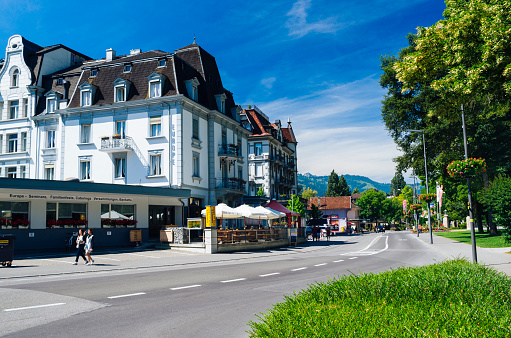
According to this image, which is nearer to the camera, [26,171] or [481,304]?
[481,304]

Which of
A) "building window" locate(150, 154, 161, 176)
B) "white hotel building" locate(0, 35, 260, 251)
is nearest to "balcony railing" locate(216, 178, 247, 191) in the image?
"white hotel building" locate(0, 35, 260, 251)

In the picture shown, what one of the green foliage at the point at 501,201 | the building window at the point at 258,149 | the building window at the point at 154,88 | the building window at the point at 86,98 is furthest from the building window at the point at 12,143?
the green foliage at the point at 501,201

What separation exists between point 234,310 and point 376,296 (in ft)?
11.5

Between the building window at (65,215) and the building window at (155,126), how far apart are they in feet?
33.3

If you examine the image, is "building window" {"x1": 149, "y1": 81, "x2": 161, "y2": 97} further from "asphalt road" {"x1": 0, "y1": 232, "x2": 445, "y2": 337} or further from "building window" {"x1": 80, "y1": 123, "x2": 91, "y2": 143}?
"asphalt road" {"x1": 0, "y1": 232, "x2": 445, "y2": 337}

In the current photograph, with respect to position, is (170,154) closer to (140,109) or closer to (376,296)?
(140,109)

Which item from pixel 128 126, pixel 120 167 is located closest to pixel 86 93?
pixel 128 126

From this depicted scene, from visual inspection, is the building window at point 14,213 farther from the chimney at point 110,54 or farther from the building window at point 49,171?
the chimney at point 110,54

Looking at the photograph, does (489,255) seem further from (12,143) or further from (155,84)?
(12,143)

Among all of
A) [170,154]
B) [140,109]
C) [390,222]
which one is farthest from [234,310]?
[390,222]

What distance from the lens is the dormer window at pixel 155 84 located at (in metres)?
36.2

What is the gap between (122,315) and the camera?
836 centimetres

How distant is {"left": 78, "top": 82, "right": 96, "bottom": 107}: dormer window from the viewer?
38250 millimetres

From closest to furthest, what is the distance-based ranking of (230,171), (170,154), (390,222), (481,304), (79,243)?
(481,304) → (79,243) → (170,154) → (230,171) → (390,222)
